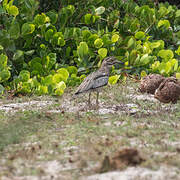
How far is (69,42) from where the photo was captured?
27.9 ft

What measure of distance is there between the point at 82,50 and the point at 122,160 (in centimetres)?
471

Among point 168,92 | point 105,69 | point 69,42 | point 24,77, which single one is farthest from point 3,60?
point 168,92

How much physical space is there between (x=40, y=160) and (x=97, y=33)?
5326mm

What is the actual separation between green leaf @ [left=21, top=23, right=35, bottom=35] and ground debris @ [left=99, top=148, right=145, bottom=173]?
15.8 feet

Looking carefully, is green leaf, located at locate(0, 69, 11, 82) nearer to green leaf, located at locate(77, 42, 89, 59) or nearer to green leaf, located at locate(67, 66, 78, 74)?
green leaf, located at locate(67, 66, 78, 74)

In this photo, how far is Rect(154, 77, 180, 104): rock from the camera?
6453mm

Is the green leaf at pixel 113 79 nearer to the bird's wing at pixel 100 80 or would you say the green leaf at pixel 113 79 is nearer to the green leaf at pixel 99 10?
the bird's wing at pixel 100 80

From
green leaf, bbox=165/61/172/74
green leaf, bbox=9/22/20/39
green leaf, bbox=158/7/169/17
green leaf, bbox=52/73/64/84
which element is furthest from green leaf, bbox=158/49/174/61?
green leaf, bbox=9/22/20/39

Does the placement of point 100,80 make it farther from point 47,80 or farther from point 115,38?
point 115,38

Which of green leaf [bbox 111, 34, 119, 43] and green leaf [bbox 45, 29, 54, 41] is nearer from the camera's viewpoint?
green leaf [bbox 45, 29, 54, 41]

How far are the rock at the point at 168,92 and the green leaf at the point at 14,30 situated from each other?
9.40 ft

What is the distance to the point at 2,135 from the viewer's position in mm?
4457

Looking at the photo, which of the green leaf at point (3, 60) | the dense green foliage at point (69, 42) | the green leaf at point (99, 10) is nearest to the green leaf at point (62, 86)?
the dense green foliage at point (69, 42)

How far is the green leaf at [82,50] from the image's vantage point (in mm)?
7809
